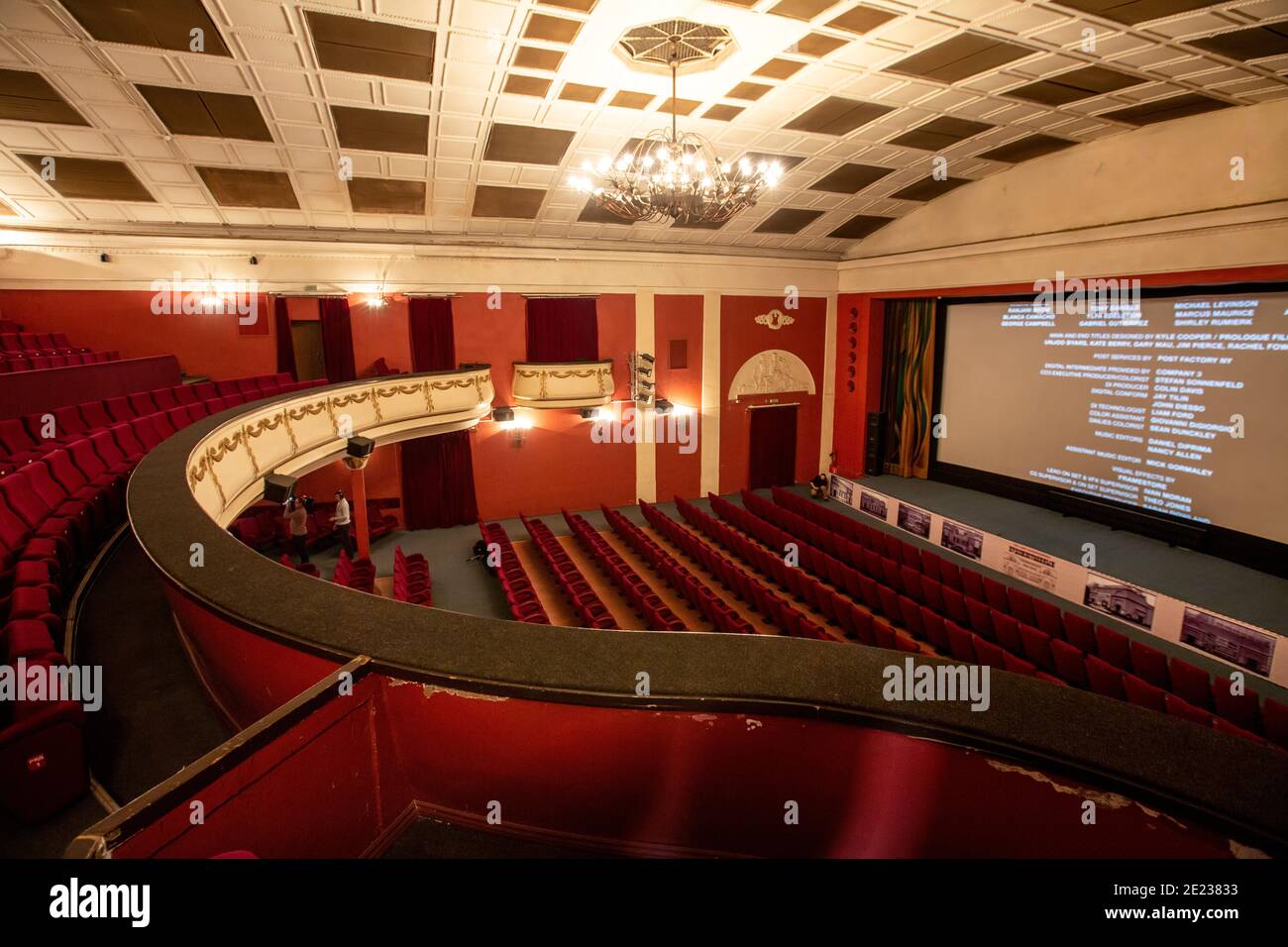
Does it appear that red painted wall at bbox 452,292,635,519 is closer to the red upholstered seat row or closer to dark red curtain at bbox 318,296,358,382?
the red upholstered seat row

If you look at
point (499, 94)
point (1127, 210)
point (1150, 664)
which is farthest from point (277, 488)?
point (1127, 210)

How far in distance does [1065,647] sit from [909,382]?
390 inches

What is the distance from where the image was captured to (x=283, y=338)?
36.9 ft

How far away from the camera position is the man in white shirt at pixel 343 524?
10.1 meters

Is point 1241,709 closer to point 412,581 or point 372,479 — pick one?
point 412,581

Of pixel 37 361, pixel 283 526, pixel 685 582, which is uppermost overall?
pixel 37 361

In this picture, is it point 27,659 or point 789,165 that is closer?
point 27,659
